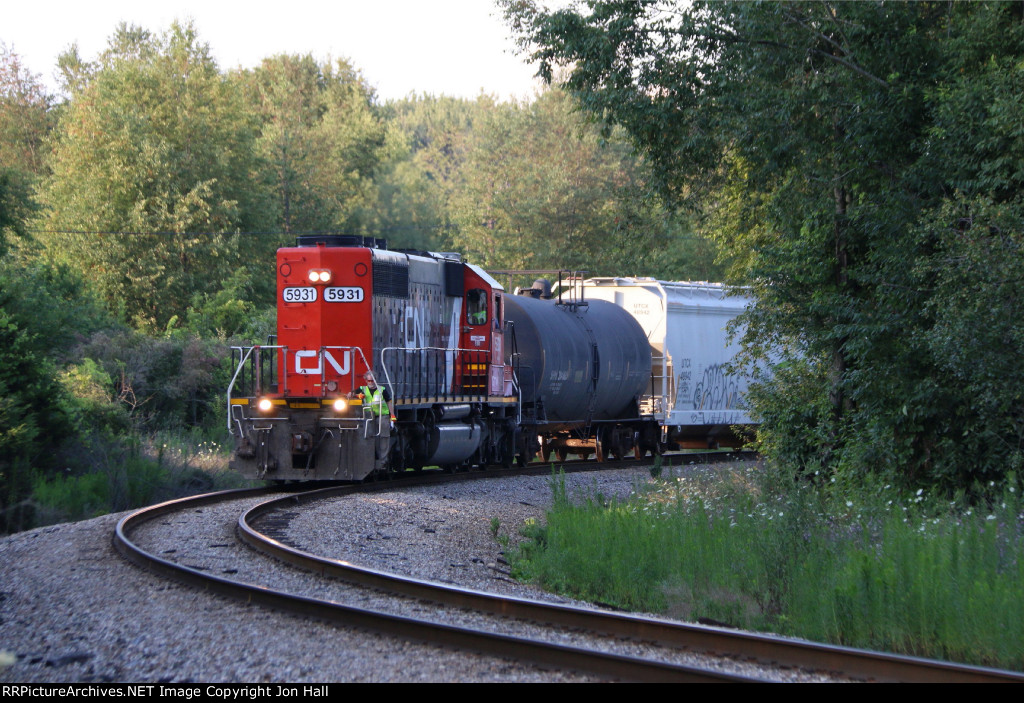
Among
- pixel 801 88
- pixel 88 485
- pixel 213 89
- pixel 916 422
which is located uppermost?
pixel 213 89

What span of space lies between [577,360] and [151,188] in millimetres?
21249

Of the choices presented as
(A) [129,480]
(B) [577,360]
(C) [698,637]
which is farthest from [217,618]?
(B) [577,360]

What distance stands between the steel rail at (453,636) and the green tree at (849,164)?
246 inches

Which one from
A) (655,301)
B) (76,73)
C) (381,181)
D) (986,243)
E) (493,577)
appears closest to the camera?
(493,577)

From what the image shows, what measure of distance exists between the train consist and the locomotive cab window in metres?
0.02

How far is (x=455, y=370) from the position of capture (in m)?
17.8

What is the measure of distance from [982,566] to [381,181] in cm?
6779

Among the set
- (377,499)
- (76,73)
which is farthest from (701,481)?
(76,73)

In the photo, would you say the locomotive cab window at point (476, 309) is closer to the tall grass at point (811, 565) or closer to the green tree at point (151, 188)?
the tall grass at point (811, 565)

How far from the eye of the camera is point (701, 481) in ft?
43.8

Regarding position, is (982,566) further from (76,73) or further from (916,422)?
(76,73)

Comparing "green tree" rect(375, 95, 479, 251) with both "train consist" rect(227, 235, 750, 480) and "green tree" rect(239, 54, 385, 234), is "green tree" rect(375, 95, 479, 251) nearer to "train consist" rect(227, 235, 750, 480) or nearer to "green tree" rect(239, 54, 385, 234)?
"green tree" rect(239, 54, 385, 234)

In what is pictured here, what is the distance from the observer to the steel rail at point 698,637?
525 cm

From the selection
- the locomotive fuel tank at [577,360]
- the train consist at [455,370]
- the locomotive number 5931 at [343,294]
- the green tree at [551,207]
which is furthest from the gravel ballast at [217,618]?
the green tree at [551,207]
